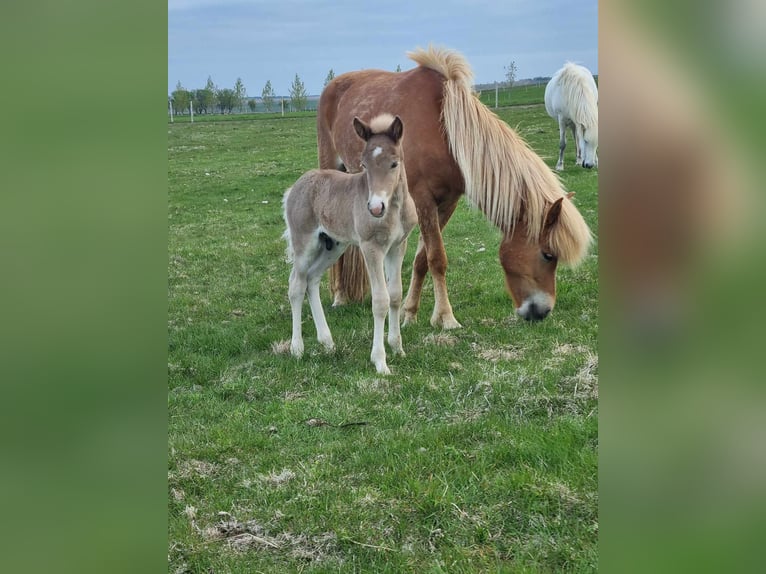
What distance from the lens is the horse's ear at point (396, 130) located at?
477cm

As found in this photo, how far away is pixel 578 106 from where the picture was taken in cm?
1309

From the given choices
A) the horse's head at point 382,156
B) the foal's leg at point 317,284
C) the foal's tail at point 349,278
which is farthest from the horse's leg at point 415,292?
the horse's head at point 382,156

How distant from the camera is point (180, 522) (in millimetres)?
2926

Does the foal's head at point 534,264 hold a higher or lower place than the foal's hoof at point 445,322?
higher

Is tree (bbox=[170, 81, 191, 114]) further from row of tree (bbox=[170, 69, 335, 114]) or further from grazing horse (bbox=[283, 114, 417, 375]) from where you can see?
grazing horse (bbox=[283, 114, 417, 375])

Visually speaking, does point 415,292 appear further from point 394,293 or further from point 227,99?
point 227,99

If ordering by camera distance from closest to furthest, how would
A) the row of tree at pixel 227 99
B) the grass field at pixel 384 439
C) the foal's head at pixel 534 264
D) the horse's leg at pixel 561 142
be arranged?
the grass field at pixel 384 439 < the foal's head at pixel 534 264 < the horse's leg at pixel 561 142 < the row of tree at pixel 227 99

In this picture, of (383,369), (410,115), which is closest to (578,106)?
(410,115)

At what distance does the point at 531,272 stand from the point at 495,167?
3.48 ft

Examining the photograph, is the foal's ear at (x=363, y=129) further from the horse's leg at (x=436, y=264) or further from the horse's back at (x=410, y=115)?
the horse's leg at (x=436, y=264)

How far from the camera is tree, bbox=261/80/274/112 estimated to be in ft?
142
